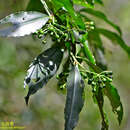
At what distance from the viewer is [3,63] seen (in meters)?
2.54

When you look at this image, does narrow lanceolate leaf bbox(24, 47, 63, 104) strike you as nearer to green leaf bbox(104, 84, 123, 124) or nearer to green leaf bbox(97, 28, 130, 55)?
green leaf bbox(104, 84, 123, 124)

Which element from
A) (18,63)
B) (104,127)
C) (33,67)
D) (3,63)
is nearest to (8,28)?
(33,67)

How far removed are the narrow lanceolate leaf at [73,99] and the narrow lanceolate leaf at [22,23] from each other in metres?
0.22

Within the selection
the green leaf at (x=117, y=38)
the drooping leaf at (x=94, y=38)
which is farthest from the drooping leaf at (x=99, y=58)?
the green leaf at (x=117, y=38)

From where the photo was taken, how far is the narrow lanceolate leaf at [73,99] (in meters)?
0.89

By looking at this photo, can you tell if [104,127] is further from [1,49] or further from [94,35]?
[1,49]

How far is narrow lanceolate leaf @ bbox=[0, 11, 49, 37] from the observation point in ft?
2.96

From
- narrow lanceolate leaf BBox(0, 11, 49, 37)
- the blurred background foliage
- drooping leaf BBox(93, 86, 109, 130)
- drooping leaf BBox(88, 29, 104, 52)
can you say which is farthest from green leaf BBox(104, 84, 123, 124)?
the blurred background foliage

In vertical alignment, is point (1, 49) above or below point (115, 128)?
above

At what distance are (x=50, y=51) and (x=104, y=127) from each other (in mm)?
377

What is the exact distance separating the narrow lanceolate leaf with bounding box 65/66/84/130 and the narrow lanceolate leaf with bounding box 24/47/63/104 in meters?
0.09

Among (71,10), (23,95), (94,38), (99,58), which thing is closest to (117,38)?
(94,38)

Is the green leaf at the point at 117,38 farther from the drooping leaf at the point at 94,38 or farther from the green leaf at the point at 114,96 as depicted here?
the green leaf at the point at 114,96

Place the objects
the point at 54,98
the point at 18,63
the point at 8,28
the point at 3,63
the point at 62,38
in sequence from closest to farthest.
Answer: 1. the point at 8,28
2. the point at 62,38
3. the point at 3,63
4. the point at 18,63
5. the point at 54,98
